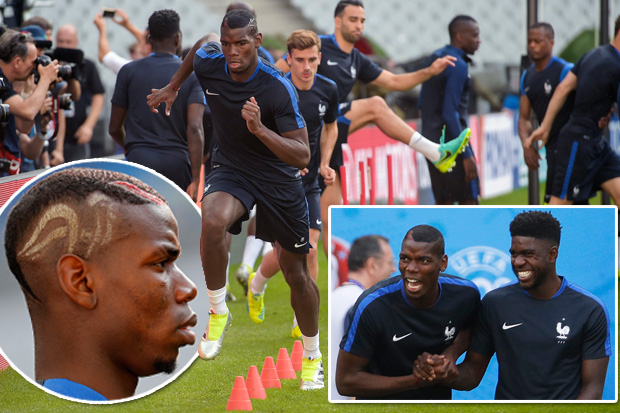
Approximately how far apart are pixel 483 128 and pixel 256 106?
10.8 meters

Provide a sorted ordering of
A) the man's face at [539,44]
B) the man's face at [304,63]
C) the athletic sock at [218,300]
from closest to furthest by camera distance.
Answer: the athletic sock at [218,300]
the man's face at [304,63]
the man's face at [539,44]

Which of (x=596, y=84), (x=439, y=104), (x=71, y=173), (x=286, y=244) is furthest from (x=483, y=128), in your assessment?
(x=71, y=173)

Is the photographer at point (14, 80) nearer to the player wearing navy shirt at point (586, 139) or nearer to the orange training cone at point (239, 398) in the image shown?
the orange training cone at point (239, 398)

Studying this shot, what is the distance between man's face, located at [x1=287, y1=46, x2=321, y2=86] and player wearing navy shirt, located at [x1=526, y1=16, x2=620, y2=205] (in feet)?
9.64

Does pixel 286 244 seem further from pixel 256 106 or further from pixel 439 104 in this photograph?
pixel 439 104

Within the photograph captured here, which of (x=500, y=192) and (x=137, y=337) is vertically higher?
(x=137, y=337)

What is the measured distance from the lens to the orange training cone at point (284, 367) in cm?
522

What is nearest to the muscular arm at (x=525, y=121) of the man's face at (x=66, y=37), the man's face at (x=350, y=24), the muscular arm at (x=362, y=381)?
the man's face at (x=350, y=24)

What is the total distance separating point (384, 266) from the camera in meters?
4.36

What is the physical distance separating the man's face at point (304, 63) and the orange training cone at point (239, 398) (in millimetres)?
2475

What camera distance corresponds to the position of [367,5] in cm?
1983

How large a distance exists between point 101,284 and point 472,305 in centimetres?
311

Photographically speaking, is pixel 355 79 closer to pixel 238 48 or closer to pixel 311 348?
pixel 238 48

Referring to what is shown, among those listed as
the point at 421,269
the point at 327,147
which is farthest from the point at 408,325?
the point at 327,147
